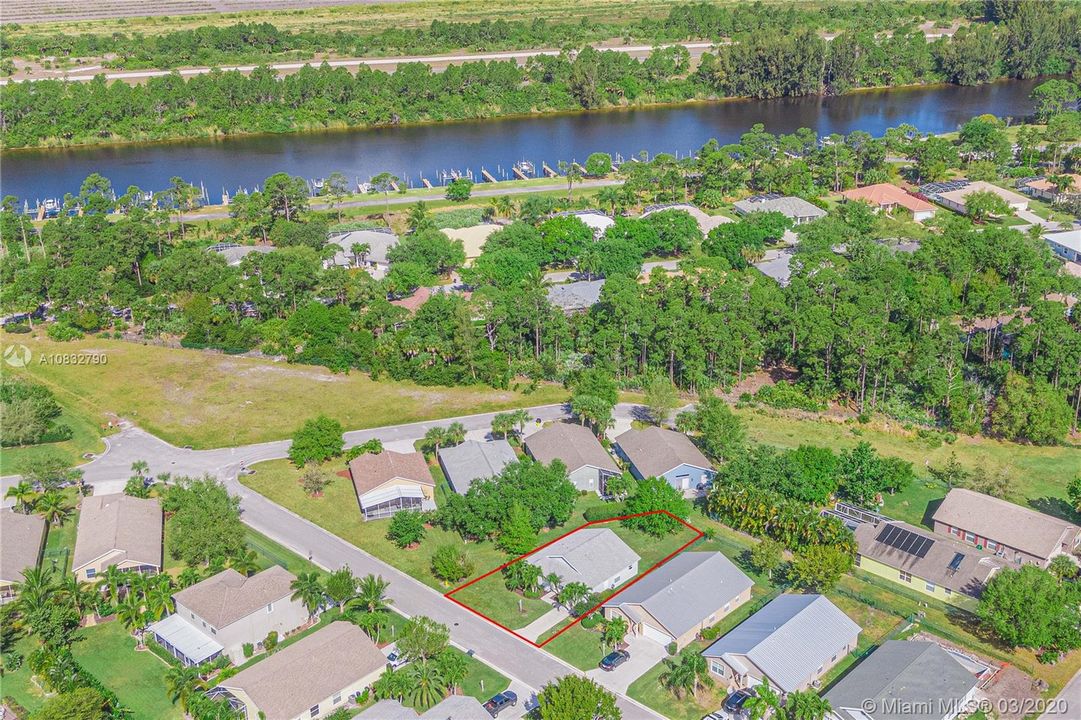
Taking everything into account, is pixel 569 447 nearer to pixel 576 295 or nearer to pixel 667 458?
pixel 667 458

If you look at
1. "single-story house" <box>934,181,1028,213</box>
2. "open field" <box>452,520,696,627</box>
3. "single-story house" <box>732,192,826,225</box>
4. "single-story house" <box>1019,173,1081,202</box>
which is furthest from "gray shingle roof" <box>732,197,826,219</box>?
"open field" <box>452,520,696,627</box>

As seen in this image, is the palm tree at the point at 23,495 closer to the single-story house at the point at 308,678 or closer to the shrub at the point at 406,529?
the shrub at the point at 406,529

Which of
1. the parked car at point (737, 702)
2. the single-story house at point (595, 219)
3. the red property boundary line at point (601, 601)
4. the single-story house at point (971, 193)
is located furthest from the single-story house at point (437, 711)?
the single-story house at point (971, 193)

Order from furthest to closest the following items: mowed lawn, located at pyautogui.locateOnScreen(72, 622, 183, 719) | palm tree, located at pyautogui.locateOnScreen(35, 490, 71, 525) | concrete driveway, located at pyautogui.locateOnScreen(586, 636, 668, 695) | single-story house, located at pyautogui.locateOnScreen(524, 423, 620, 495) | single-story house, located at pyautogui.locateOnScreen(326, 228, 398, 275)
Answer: single-story house, located at pyautogui.locateOnScreen(326, 228, 398, 275)
single-story house, located at pyautogui.locateOnScreen(524, 423, 620, 495)
palm tree, located at pyautogui.locateOnScreen(35, 490, 71, 525)
concrete driveway, located at pyautogui.locateOnScreen(586, 636, 668, 695)
mowed lawn, located at pyautogui.locateOnScreen(72, 622, 183, 719)

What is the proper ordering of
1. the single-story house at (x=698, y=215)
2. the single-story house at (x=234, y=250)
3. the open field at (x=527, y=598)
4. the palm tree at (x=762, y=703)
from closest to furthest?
the palm tree at (x=762, y=703) → the open field at (x=527, y=598) → the single-story house at (x=234, y=250) → the single-story house at (x=698, y=215)

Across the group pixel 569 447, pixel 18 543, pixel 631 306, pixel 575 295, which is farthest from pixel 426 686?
pixel 575 295

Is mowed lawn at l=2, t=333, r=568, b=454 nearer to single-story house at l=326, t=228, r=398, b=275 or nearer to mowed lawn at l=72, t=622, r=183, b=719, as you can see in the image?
single-story house at l=326, t=228, r=398, b=275
